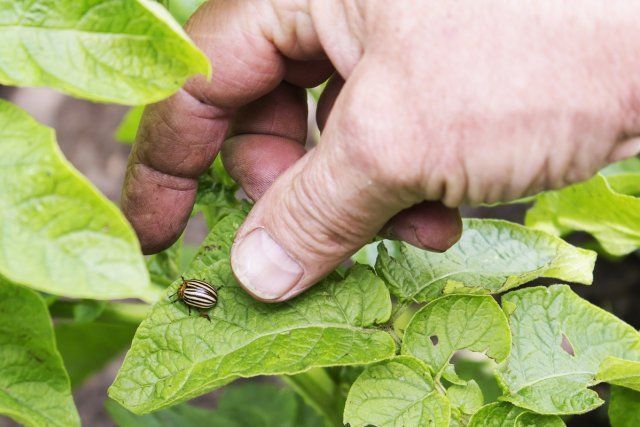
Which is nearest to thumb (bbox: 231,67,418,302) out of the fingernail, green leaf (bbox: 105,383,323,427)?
the fingernail

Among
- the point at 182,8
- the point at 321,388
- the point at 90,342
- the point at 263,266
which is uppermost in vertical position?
the point at 182,8

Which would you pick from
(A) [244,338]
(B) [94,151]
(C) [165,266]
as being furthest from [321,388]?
(B) [94,151]

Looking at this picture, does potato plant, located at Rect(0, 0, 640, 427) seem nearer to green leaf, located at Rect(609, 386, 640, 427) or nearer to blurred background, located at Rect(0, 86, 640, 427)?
green leaf, located at Rect(609, 386, 640, 427)

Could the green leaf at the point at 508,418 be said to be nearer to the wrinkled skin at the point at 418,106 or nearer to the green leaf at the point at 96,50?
the wrinkled skin at the point at 418,106

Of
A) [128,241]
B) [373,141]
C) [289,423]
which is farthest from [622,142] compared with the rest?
Result: [289,423]

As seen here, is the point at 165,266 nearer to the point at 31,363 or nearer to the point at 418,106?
the point at 31,363

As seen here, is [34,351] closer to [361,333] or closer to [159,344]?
[159,344]

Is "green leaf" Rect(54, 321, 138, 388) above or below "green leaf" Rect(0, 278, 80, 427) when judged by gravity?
below

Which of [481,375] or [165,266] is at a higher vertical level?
[165,266]
